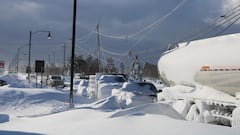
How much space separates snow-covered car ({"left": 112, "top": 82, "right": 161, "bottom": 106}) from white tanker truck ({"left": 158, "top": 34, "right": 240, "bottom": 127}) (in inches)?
191

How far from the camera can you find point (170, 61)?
13773 millimetres

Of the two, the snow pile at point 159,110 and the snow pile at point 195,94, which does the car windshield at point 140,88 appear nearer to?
the snow pile at point 195,94

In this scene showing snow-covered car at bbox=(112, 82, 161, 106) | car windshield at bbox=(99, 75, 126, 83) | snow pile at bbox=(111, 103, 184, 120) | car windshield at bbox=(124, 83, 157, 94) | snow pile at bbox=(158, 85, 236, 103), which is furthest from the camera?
car windshield at bbox=(99, 75, 126, 83)

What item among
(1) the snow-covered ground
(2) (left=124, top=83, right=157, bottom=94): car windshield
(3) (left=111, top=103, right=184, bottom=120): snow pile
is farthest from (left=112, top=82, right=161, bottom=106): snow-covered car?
(1) the snow-covered ground

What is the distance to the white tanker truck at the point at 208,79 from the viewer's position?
10.1 metres

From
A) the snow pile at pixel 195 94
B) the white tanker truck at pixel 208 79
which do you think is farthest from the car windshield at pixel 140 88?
the white tanker truck at pixel 208 79

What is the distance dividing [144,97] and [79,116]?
9.76m

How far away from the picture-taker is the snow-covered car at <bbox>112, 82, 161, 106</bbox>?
1855 centimetres

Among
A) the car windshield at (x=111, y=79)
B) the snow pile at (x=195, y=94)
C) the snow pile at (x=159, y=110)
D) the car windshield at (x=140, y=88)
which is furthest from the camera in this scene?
the car windshield at (x=111, y=79)

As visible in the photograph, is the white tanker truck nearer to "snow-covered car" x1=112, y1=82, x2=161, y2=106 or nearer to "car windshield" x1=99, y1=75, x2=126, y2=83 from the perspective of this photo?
"snow-covered car" x1=112, y1=82, x2=161, y2=106

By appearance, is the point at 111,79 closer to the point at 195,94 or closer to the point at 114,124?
the point at 195,94

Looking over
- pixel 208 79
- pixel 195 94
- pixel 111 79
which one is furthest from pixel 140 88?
pixel 208 79

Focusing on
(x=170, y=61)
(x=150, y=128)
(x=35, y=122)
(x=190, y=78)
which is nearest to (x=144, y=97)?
(x=170, y=61)

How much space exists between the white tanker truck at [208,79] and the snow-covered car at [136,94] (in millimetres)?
4844
